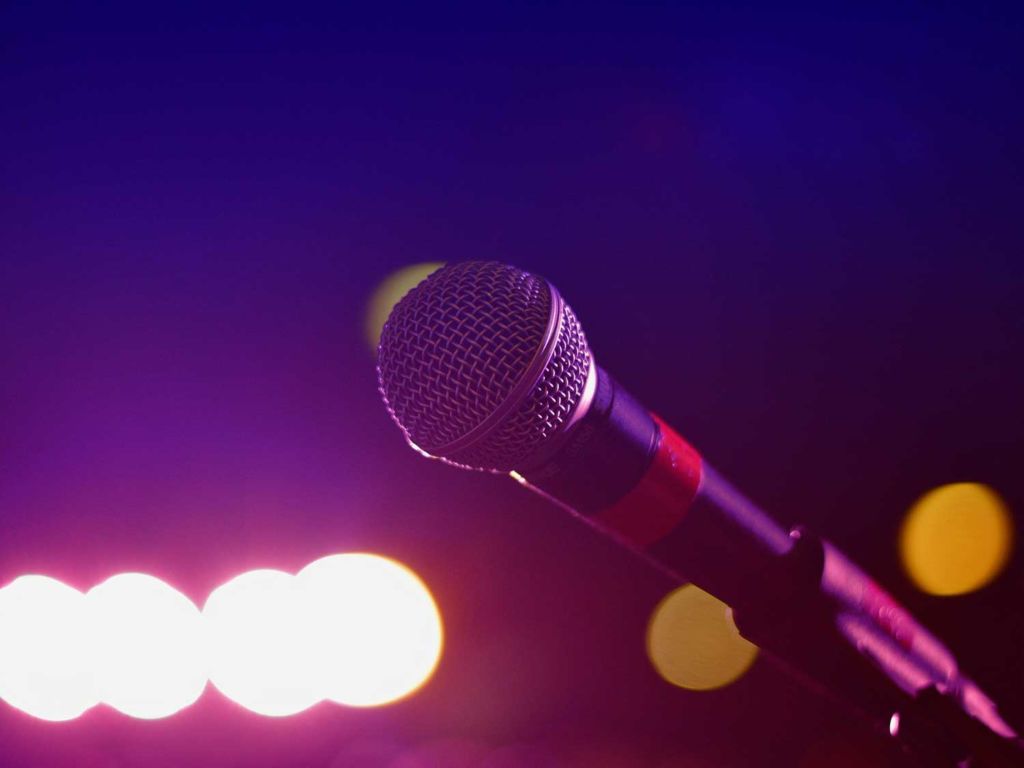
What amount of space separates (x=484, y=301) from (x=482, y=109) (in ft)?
3.78

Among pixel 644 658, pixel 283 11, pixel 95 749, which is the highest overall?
pixel 283 11

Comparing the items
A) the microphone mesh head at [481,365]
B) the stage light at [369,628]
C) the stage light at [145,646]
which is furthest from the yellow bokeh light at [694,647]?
the microphone mesh head at [481,365]

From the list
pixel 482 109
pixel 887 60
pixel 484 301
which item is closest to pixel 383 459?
pixel 482 109

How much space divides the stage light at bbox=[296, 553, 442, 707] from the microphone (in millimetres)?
1684

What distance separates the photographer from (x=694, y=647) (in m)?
2.39

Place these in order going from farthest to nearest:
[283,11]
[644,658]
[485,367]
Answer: [644,658]
[283,11]
[485,367]

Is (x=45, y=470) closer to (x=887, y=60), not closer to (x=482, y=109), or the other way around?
(x=482, y=109)

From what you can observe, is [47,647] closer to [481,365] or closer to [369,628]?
[369,628]

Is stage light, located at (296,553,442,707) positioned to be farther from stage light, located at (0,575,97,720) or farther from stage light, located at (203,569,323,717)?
stage light, located at (0,575,97,720)

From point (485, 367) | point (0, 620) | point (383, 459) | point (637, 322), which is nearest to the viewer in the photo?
point (485, 367)

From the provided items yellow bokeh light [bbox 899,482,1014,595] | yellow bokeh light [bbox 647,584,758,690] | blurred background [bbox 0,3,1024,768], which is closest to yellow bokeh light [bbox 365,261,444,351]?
blurred background [bbox 0,3,1024,768]

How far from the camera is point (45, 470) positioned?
7.40ft

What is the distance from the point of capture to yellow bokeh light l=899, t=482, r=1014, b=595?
7.14 ft

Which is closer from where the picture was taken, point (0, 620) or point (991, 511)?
point (991, 511)
